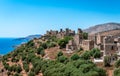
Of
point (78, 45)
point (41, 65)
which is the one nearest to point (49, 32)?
point (78, 45)

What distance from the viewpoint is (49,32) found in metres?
117

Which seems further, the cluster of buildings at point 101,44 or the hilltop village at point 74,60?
the cluster of buildings at point 101,44

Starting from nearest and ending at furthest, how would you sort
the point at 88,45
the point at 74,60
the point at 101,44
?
the point at 74,60 < the point at 101,44 < the point at 88,45

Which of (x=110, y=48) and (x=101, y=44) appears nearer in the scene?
(x=110, y=48)

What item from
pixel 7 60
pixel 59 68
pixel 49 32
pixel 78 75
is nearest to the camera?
pixel 78 75

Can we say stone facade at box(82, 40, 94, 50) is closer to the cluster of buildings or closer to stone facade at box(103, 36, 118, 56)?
the cluster of buildings

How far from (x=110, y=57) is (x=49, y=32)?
69448mm

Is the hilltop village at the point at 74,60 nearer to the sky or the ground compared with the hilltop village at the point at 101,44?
nearer to the ground

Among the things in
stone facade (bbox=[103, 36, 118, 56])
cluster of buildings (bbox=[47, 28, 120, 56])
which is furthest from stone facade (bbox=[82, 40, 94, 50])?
stone facade (bbox=[103, 36, 118, 56])

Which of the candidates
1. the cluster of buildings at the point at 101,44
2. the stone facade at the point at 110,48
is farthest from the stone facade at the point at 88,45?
the stone facade at the point at 110,48

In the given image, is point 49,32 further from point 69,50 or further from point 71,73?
point 71,73

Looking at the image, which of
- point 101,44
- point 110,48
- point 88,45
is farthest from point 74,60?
point 88,45

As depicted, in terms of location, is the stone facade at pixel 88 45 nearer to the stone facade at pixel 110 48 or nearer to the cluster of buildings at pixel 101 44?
the cluster of buildings at pixel 101 44

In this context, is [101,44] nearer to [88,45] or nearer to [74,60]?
[88,45]
